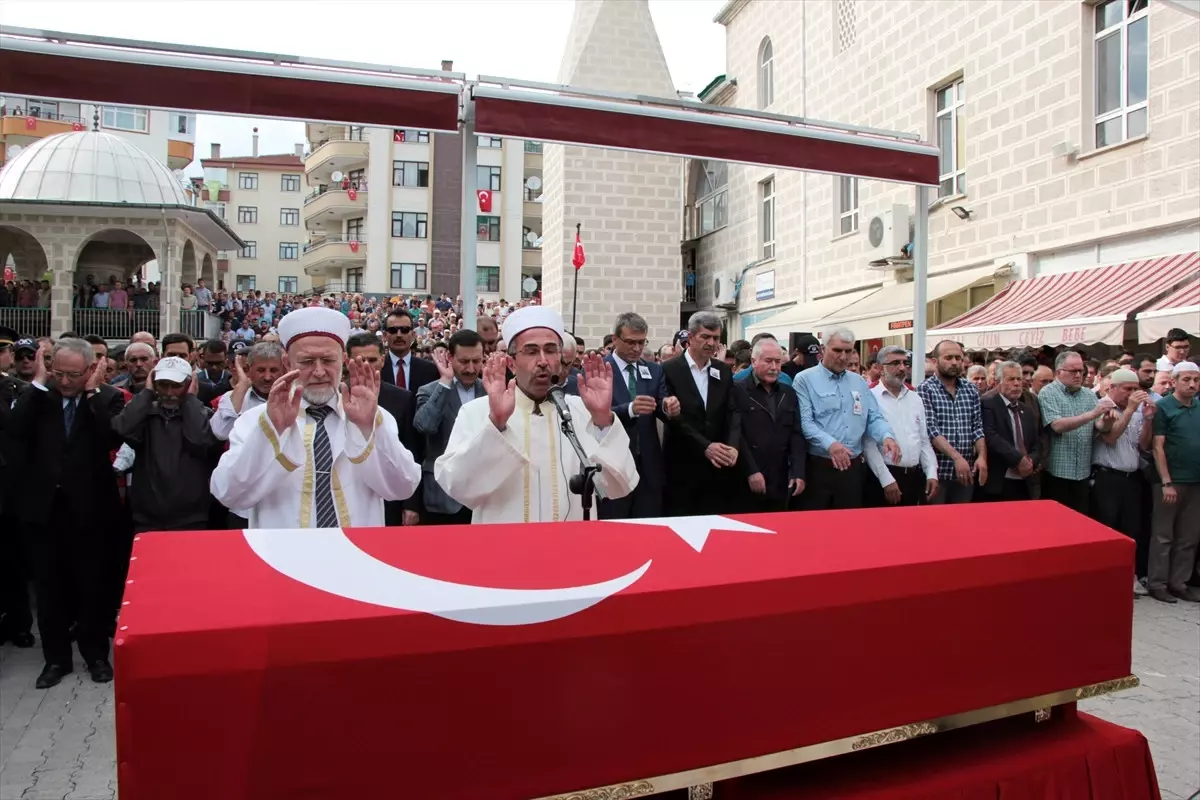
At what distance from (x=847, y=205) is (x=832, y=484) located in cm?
1318

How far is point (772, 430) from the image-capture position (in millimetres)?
6074

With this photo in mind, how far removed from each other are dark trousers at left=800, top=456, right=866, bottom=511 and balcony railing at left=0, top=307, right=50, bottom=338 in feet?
66.6

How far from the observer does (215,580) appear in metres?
1.68

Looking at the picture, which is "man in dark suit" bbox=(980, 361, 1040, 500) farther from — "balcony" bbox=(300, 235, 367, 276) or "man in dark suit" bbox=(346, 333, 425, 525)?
"balcony" bbox=(300, 235, 367, 276)

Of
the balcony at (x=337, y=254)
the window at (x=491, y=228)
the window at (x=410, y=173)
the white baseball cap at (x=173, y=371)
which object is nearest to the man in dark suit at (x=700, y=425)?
the white baseball cap at (x=173, y=371)

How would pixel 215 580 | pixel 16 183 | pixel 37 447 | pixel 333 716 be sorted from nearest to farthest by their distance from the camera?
pixel 333 716 < pixel 215 580 < pixel 37 447 < pixel 16 183

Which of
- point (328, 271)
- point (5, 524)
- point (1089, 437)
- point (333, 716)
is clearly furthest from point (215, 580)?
point (328, 271)

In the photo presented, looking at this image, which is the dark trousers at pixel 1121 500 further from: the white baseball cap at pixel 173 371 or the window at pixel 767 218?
the window at pixel 767 218

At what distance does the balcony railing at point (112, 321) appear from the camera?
2059 centimetres

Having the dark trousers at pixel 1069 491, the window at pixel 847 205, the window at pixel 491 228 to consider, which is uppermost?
the window at pixel 491 228

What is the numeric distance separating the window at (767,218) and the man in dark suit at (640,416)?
15.7m

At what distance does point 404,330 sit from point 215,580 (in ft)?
15.1

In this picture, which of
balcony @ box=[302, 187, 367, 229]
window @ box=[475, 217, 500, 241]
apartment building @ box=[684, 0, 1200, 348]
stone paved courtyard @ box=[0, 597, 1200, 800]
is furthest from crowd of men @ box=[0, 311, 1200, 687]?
balcony @ box=[302, 187, 367, 229]

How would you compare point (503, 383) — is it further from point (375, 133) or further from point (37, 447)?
point (375, 133)
